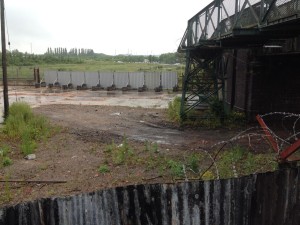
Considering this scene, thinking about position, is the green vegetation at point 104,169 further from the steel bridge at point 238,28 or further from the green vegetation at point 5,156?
the steel bridge at point 238,28

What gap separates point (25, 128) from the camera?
47.5 ft

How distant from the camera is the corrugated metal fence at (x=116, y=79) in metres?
35.9

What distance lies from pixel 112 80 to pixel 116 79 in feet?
1.74

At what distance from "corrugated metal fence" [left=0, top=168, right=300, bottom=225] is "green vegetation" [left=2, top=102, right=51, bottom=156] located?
8.92 m

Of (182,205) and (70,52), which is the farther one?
(70,52)

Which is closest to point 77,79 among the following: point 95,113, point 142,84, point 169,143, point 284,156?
point 142,84

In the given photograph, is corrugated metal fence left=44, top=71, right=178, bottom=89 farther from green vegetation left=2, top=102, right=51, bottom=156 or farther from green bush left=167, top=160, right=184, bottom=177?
green bush left=167, top=160, right=184, bottom=177

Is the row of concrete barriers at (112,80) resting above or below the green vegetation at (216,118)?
above

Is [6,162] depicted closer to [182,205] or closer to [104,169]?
[104,169]

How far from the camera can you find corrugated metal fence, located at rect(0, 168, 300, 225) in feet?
11.4

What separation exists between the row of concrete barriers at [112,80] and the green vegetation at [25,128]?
1958 centimetres

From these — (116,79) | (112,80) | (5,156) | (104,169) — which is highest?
(116,79)

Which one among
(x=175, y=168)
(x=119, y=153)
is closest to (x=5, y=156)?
(x=119, y=153)

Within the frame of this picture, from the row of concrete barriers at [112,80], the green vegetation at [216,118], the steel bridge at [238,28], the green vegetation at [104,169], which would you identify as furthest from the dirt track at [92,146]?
the row of concrete barriers at [112,80]
